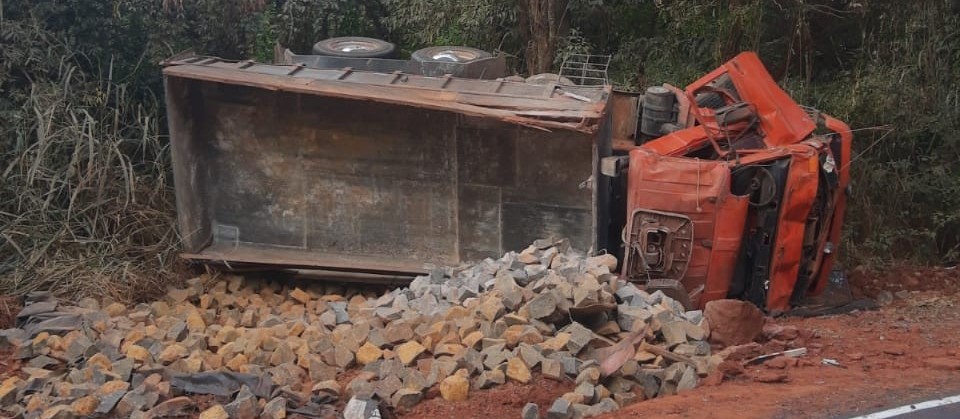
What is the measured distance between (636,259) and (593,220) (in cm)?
52

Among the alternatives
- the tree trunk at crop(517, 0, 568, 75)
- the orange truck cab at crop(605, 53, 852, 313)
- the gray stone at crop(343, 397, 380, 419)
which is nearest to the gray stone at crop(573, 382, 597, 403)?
the gray stone at crop(343, 397, 380, 419)

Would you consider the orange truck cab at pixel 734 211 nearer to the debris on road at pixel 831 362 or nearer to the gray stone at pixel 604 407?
the debris on road at pixel 831 362

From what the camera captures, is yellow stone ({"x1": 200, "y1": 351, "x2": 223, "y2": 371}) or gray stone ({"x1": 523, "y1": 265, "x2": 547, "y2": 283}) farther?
gray stone ({"x1": 523, "y1": 265, "x2": 547, "y2": 283})

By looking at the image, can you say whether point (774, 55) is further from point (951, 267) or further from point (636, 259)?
point (636, 259)

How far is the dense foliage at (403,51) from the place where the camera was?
8.89m

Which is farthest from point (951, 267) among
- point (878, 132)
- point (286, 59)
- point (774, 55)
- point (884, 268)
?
point (286, 59)

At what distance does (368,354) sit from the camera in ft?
20.9

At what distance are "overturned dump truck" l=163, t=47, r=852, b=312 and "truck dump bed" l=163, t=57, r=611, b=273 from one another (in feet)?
0.05

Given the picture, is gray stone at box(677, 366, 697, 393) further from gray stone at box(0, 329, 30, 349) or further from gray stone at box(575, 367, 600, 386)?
gray stone at box(0, 329, 30, 349)

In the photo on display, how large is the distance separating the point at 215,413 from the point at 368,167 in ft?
12.4

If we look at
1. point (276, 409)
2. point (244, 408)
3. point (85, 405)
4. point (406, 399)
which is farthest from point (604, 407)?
→ point (85, 405)

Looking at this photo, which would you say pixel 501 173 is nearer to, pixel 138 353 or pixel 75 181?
pixel 138 353

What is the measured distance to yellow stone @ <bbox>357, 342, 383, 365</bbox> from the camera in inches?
250

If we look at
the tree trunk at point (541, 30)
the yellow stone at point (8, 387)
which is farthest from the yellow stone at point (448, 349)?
the tree trunk at point (541, 30)
